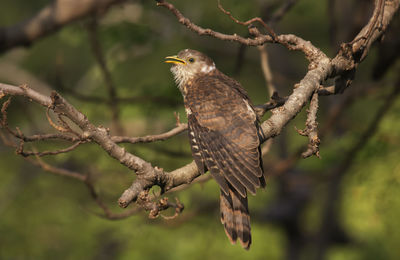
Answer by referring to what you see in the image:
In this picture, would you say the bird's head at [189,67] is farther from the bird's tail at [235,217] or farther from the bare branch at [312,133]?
the bare branch at [312,133]

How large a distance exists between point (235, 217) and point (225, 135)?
0.70m

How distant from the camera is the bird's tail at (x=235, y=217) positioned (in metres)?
3.84

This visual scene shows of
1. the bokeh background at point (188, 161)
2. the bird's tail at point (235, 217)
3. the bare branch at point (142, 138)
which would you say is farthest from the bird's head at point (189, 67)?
the bird's tail at point (235, 217)

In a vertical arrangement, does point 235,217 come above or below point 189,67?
below

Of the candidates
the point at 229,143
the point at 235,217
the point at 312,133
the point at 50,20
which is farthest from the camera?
the point at 50,20

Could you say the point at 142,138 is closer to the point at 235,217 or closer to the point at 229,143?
the point at 229,143

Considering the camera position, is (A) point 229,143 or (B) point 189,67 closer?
(A) point 229,143

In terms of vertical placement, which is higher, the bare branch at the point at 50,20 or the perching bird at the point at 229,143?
the bare branch at the point at 50,20

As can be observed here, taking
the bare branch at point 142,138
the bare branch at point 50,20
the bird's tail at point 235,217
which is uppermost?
the bare branch at point 50,20

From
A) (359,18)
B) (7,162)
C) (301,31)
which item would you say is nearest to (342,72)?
(359,18)

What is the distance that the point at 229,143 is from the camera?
412 cm

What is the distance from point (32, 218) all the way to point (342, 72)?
8323 millimetres

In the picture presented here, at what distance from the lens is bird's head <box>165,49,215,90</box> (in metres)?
5.47

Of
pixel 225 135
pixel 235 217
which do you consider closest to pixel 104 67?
pixel 225 135
